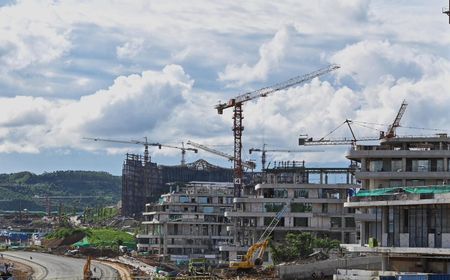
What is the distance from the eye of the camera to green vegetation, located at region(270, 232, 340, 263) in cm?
11340

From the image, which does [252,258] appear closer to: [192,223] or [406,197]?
[192,223]

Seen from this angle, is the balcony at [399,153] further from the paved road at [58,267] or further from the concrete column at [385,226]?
the paved road at [58,267]

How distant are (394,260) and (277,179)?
7041 centimetres

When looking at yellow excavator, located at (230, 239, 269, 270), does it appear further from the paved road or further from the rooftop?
the rooftop

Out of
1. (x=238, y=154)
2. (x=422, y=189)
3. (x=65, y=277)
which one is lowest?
(x=65, y=277)

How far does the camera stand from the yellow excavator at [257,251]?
4116 inches

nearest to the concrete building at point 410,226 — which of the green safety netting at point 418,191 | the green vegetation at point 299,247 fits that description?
the green safety netting at point 418,191

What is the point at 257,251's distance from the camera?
116812 mm

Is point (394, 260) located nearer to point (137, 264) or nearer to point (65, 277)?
point (65, 277)

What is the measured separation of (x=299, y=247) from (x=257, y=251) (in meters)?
5.43

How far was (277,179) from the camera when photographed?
13275 cm

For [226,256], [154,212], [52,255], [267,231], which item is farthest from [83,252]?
[267,231]

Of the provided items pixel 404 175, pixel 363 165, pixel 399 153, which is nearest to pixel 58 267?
pixel 363 165

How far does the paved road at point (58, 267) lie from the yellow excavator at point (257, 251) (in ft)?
51.0
